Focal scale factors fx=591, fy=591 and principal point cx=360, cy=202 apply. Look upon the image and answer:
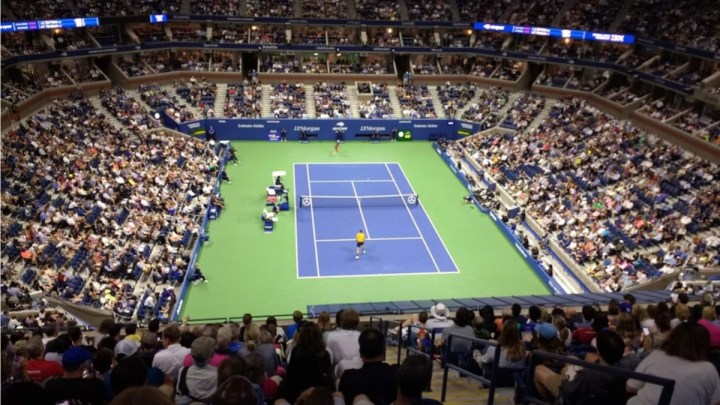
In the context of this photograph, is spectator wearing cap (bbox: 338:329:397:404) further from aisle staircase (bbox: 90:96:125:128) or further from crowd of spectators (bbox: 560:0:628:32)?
crowd of spectators (bbox: 560:0:628:32)

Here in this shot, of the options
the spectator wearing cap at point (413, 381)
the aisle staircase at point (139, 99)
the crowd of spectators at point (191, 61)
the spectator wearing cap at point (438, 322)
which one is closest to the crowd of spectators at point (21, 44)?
the aisle staircase at point (139, 99)

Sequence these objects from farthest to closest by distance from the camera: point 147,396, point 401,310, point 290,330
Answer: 1. point 401,310
2. point 290,330
3. point 147,396

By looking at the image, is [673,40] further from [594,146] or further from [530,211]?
[530,211]

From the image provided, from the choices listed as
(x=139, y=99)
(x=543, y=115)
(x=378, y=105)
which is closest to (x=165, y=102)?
(x=139, y=99)

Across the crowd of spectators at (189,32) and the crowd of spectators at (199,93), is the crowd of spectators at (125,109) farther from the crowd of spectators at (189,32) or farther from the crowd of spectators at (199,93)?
the crowd of spectators at (189,32)


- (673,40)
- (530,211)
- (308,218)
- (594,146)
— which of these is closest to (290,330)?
(308,218)

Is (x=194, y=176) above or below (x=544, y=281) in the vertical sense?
above
